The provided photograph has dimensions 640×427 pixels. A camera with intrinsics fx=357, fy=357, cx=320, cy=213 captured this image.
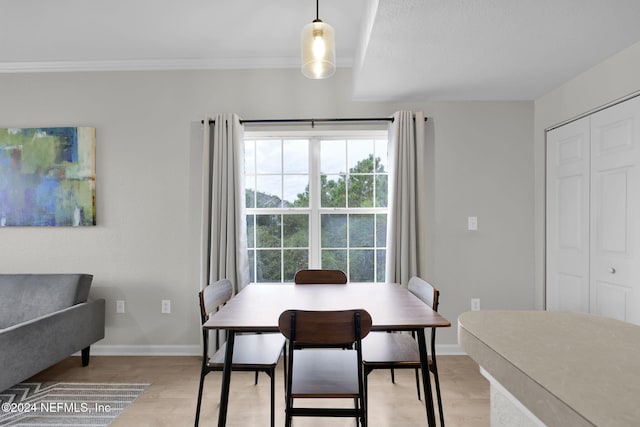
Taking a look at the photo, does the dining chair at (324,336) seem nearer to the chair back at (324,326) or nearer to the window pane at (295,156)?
the chair back at (324,326)

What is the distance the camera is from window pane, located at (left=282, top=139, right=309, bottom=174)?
334 centimetres

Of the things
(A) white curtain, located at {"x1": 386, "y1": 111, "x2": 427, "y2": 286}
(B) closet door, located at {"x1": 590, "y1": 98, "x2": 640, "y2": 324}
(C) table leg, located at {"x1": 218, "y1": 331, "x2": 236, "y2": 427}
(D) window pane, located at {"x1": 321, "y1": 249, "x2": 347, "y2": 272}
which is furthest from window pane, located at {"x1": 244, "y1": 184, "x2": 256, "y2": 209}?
(B) closet door, located at {"x1": 590, "y1": 98, "x2": 640, "y2": 324}

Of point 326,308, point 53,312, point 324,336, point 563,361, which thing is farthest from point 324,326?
point 53,312

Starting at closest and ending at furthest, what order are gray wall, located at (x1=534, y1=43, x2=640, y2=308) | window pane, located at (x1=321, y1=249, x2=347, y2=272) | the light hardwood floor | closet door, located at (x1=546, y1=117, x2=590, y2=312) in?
1. the light hardwood floor
2. gray wall, located at (x1=534, y1=43, x2=640, y2=308)
3. closet door, located at (x1=546, y1=117, x2=590, y2=312)
4. window pane, located at (x1=321, y1=249, x2=347, y2=272)

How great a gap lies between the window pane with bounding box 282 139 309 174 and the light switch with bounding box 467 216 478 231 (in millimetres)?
1541

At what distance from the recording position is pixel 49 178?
3.17m

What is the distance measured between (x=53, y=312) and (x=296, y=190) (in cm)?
219

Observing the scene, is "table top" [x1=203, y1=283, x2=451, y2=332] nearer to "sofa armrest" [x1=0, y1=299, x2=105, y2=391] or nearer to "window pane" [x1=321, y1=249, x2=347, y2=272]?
"window pane" [x1=321, y1=249, x2=347, y2=272]

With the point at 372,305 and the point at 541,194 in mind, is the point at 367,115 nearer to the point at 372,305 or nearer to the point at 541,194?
the point at 541,194

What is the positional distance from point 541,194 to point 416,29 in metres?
1.98

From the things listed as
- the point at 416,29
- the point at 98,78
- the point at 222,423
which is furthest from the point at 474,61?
the point at 98,78

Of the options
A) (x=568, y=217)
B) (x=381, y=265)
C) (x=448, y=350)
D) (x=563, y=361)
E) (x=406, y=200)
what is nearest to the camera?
(x=563, y=361)

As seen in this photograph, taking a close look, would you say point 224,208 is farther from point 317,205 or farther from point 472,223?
point 472,223

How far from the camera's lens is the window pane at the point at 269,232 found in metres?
3.34
